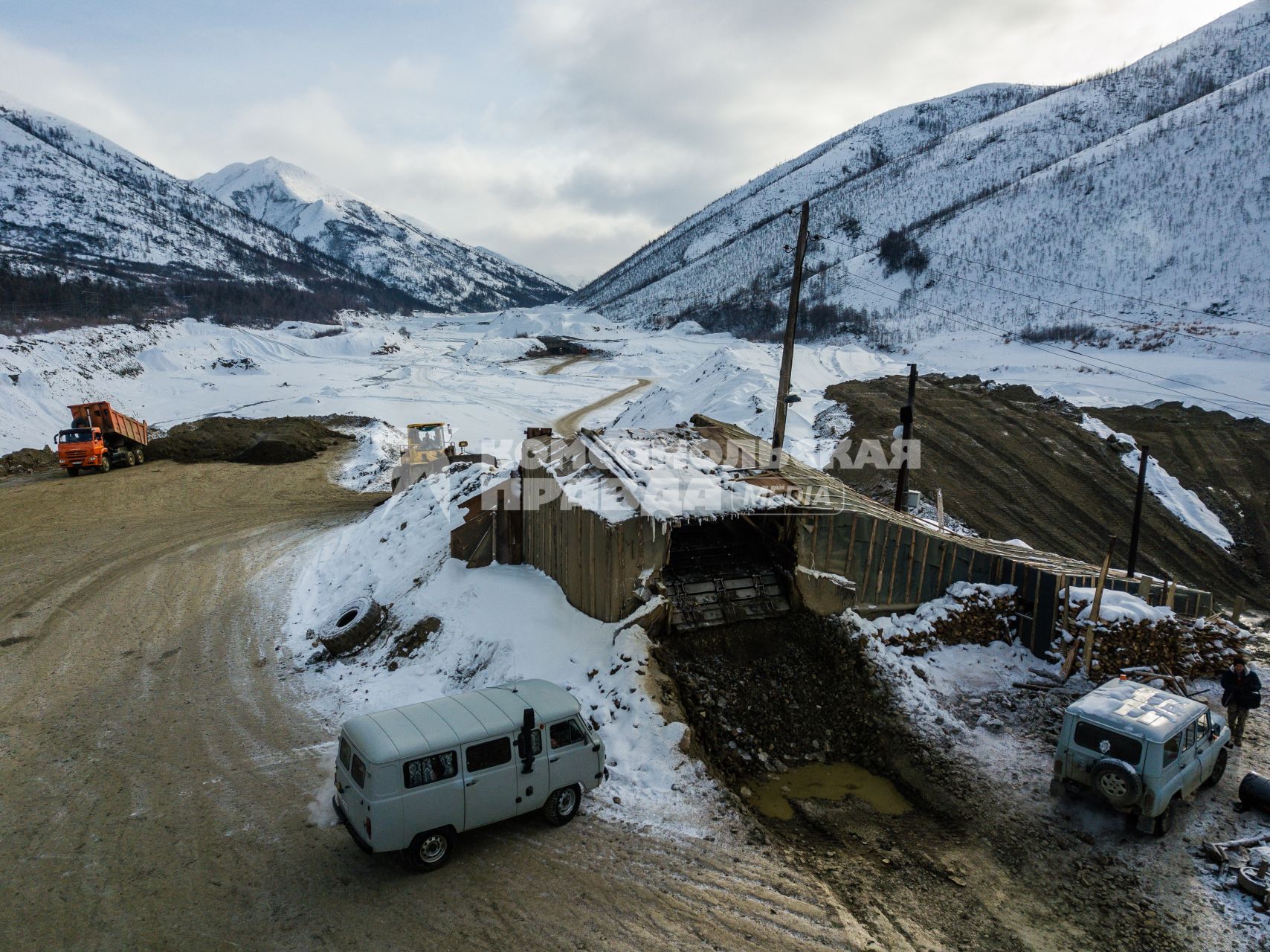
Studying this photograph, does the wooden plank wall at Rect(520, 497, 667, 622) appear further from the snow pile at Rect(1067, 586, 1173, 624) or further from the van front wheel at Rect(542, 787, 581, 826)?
the snow pile at Rect(1067, 586, 1173, 624)

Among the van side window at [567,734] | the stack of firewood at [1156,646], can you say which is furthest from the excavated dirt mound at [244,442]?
the stack of firewood at [1156,646]

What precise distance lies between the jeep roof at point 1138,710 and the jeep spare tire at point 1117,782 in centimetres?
46

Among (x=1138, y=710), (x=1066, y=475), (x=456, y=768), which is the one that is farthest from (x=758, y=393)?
(x=456, y=768)

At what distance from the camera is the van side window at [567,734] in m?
8.93

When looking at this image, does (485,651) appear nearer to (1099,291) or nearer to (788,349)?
(788,349)

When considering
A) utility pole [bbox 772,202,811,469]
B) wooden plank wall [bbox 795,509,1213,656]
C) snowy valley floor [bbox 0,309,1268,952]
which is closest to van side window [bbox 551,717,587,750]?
snowy valley floor [bbox 0,309,1268,952]

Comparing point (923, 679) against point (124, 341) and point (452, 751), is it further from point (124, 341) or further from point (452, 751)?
point (124, 341)

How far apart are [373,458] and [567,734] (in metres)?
26.1

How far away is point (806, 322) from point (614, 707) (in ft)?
251

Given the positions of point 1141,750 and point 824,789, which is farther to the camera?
point 824,789

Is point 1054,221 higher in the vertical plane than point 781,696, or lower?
higher

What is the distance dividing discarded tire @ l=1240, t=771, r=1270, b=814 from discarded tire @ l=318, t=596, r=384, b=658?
611 inches

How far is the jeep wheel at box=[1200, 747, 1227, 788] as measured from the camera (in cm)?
1040

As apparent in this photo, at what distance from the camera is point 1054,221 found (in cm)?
8138
